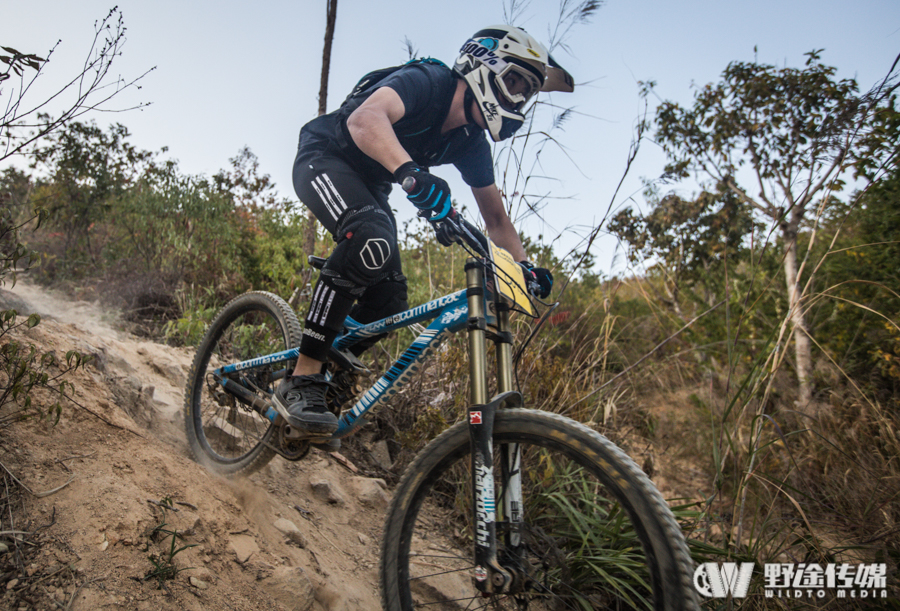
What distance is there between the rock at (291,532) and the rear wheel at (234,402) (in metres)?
0.40

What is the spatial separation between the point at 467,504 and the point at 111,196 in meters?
7.43

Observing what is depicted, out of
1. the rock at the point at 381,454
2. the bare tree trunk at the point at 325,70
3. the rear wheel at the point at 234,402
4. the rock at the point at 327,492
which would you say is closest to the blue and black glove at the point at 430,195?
the rear wheel at the point at 234,402

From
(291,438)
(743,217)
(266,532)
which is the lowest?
(266,532)

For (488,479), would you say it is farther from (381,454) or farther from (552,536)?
(381,454)

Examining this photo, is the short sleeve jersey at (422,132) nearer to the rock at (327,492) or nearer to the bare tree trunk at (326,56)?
the rock at (327,492)

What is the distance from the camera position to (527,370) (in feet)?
9.32

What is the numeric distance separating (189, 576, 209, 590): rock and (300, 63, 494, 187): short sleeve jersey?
1694 millimetres

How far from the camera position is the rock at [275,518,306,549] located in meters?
2.06

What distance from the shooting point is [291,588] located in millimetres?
1714

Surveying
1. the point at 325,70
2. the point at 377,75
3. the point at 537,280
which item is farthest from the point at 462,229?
the point at 325,70

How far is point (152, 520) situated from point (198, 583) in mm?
283

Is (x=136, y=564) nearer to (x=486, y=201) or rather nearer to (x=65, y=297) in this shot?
(x=486, y=201)

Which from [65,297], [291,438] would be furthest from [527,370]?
[65,297]

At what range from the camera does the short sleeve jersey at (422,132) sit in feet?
6.92
